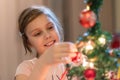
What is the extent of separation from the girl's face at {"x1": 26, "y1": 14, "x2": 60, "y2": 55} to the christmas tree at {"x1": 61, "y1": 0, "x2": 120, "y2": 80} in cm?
27

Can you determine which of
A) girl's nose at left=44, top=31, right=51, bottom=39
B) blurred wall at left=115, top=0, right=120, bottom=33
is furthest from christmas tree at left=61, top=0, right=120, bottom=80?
blurred wall at left=115, top=0, right=120, bottom=33

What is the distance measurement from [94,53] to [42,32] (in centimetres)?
33

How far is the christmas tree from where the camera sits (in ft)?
1.90

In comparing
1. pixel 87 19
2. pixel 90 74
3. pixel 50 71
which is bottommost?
pixel 50 71

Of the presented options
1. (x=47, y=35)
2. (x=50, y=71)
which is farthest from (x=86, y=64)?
(x=50, y=71)

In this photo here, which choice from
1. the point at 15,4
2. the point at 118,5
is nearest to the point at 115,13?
the point at 118,5

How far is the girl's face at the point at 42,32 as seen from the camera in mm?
867

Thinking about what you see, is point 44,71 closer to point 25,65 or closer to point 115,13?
point 25,65

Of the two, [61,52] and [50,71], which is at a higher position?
[61,52]

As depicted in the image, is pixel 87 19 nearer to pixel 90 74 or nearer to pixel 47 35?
pixel 90 74

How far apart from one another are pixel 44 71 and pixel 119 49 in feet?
0.60

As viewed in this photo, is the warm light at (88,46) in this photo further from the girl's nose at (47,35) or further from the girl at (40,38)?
the girl's nose at (47,35)

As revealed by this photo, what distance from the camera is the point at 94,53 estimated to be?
58 cm

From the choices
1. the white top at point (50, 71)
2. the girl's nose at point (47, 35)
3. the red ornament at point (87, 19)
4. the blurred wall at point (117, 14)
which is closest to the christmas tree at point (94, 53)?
the red ornament at point (87, 19)
